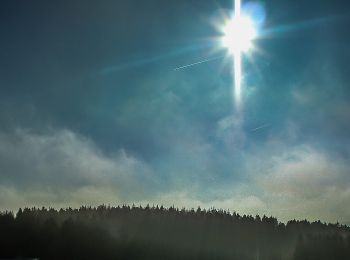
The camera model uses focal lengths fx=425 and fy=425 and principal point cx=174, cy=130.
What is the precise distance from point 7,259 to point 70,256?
90.4 feet

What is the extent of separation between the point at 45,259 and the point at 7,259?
16994 mm

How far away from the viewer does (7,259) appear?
190625 millimetres

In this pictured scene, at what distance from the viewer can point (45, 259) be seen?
7844 inches

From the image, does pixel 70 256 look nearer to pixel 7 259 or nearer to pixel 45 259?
pixel 45 259

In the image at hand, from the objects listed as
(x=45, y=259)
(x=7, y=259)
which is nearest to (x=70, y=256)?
(x=45, y=259)

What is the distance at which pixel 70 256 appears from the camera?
19938 centimetres

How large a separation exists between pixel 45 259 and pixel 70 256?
11.8 metres
